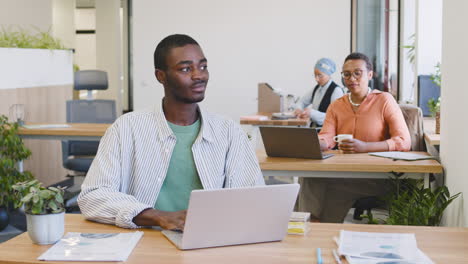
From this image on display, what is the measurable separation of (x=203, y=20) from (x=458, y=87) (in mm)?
7018

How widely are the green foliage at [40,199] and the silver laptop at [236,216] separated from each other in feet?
1.17

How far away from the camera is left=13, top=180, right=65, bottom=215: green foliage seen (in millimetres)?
2006

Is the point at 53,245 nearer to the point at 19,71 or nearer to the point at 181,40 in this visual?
the point at 181,40

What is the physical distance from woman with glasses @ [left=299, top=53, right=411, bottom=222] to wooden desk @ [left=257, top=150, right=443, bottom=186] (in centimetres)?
31

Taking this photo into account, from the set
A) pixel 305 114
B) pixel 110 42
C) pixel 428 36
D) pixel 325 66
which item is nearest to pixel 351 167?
pixel 428 36

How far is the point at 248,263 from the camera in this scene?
1.85 meters

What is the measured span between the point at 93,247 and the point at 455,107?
201 cm

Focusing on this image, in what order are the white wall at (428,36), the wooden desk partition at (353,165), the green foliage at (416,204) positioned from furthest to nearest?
the white wall at (428,36)
the wooden desk partition at (353,165)
the green foliage at (416,204)

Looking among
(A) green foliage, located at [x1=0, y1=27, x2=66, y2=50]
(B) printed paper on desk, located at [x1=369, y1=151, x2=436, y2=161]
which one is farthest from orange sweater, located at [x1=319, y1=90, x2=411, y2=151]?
(A) green foliage, located at [x1=0, y1=27, x2=66, y2=50]

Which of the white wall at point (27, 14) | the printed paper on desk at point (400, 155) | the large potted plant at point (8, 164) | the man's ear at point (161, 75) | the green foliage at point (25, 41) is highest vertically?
the white wall at point (27, 14)

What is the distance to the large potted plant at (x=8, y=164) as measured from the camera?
5125 mm

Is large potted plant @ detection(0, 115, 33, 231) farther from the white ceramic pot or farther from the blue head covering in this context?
the white ceramic pot

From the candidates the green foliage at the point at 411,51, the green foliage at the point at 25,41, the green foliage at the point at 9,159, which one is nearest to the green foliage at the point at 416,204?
the green foliage at the point at 411,51

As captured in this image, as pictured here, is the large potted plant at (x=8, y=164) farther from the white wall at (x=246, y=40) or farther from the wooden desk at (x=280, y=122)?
the white wall at (x=246, y=40)
